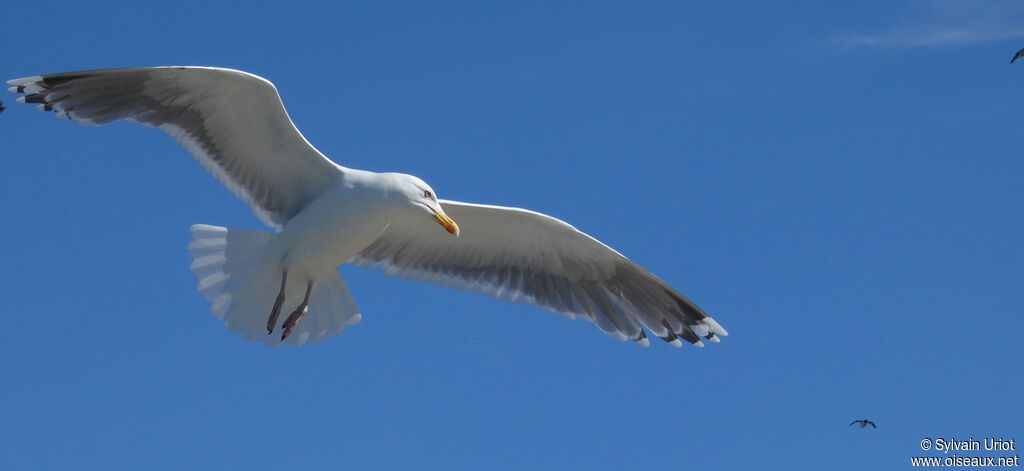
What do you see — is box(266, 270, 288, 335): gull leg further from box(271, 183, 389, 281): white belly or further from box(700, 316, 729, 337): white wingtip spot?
box(700, 316, 729, 337): white wingtip spot

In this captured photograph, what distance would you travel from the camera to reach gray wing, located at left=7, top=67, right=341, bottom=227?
756 centimetres

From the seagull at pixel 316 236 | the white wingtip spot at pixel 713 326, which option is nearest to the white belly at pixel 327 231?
the seagull at pixel 316 236

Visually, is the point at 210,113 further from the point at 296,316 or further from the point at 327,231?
the point at 296,316

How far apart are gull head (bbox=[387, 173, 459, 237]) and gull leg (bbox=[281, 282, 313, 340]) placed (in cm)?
83

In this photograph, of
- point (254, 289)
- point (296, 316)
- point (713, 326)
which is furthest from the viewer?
point (713, 326)

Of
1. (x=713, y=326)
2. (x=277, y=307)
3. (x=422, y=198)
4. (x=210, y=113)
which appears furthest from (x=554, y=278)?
(x=210, y=113)

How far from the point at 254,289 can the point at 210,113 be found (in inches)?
40.7

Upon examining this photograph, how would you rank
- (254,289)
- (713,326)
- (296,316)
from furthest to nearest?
1. (713,326)
2. (254,289)
3. (296,316)

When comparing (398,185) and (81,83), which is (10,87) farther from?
(398,185)

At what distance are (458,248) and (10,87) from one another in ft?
9.07

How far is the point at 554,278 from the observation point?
8680 mm

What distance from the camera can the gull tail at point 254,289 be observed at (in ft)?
25.8

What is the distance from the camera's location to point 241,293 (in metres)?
7.97

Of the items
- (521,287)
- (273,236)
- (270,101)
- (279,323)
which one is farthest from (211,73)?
(521,287)
